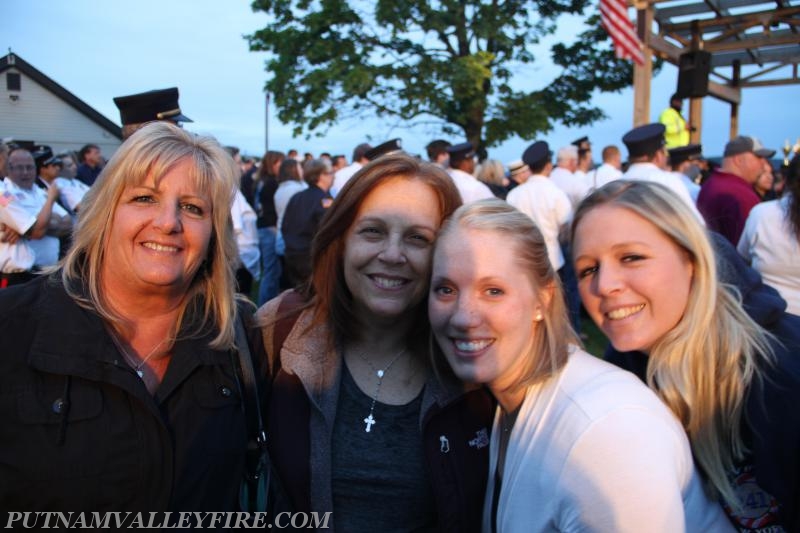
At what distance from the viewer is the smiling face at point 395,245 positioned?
2.33m

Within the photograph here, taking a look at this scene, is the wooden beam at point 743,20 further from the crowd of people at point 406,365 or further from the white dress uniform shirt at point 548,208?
the crowd of people at point 406,365

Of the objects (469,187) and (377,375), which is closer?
(377,375)

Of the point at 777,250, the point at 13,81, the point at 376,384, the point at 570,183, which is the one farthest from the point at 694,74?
the point at 13,81

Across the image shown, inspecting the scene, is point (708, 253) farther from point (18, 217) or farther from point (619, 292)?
point (18, 217)

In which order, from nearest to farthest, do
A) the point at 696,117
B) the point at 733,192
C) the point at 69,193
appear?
the point at 733,192
the point at 69,193
the point at 696,117

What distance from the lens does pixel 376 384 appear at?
2.40 meters

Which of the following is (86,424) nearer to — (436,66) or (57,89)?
(436,66)

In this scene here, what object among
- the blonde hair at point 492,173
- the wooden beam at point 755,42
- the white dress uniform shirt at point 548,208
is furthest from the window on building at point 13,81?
the white dress uniform shirt at point 548,208

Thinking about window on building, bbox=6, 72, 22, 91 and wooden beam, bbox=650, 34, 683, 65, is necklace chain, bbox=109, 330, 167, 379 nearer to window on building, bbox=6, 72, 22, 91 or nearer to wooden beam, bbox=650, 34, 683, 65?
wooden beam, bbox=650, 34, 683, 65

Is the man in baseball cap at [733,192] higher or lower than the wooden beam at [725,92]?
lower

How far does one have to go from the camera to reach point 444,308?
2090 mm

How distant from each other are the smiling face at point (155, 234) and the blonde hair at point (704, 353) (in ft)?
4.71

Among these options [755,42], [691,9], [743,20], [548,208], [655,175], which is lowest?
[548,208]

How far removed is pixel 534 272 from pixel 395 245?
0.54 meters
